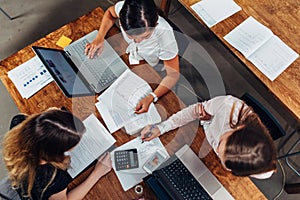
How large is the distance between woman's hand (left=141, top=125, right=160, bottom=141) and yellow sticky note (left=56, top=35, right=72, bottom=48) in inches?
24.0

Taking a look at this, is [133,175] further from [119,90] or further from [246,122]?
[246,122]

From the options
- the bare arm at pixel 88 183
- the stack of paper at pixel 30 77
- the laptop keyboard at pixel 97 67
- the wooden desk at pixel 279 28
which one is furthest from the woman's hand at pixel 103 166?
the wooden desk at pixel 279 28

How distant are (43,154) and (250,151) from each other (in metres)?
0.80

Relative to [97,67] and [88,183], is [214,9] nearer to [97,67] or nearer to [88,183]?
[97,67]

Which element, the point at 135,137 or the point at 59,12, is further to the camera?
the point at 59,12

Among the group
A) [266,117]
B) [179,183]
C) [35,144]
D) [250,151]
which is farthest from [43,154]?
[266,117]

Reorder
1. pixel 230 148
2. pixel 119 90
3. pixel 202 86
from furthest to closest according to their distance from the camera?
pixel 202 86, pixel 119 90, pixel 230 148

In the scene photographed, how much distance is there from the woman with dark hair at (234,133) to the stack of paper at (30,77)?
55cm

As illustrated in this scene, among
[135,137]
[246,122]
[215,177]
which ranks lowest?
Answer: [215,177]

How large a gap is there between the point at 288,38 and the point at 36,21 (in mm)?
1863

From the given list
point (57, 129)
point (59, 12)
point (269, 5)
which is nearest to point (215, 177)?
point (57, 129)

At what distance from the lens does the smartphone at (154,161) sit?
1436mm

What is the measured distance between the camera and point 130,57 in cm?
168

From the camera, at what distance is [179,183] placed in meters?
1.39
